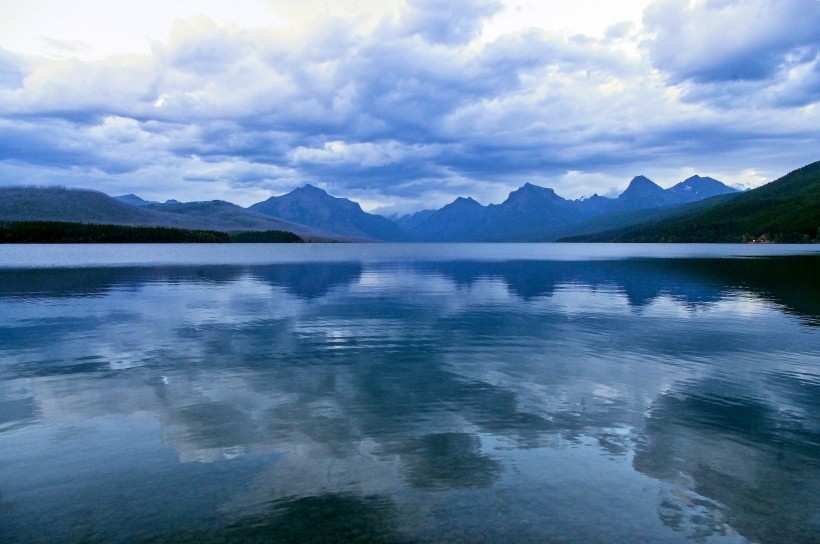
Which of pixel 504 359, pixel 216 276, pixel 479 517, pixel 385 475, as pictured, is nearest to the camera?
pixel 479 517

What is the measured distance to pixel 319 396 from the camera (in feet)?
78.2

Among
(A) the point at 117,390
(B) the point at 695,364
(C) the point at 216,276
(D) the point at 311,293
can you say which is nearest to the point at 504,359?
(B) the point at 695,364

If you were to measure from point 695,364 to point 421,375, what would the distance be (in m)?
15.4

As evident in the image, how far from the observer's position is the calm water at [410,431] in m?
13.6

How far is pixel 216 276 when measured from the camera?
3716 inches

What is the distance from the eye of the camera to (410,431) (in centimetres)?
1945

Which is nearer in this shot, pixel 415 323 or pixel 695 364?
pixel 695 364

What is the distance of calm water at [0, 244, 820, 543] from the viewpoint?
13.6m

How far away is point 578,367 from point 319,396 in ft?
46.8

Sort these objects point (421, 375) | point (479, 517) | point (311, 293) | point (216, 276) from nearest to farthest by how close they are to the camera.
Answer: point (479, 517)
point (421, 375)
point (311, 293)
point (216, 276)

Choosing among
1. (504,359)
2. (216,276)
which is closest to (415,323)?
(504,359)

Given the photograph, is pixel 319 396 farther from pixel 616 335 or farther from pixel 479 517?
pixel 616 335

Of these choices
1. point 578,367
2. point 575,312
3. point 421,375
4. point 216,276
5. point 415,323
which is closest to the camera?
point 421,375

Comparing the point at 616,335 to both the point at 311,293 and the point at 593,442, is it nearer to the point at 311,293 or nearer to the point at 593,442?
the point at 593,442
